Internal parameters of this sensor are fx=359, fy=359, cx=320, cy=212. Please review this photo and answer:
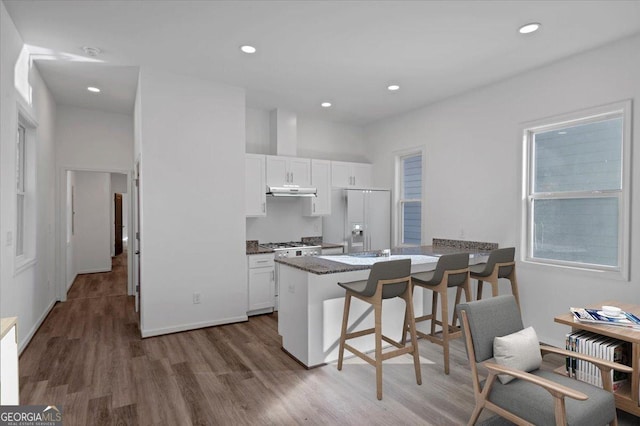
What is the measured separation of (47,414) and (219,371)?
134 centimetres

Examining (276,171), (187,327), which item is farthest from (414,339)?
(276,171)

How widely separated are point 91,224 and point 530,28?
892cm

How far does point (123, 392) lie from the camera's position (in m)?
2.79

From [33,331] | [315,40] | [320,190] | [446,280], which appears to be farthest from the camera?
[320,190]

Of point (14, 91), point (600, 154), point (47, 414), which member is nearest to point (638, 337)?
point (600, 154)

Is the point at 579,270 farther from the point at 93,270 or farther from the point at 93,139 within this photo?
the point at 93,270

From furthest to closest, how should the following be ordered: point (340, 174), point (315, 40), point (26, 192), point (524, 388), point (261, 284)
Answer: point (340, 174)
point (261, 284)
point (26, 192)
point (315, 40)
point (524, 388)

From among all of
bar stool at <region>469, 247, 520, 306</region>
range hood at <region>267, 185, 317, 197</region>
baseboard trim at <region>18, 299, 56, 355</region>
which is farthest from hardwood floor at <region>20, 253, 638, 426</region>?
range hood at <region>267, 185, 317, 197</region>

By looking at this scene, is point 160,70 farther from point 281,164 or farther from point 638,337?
point 638,337

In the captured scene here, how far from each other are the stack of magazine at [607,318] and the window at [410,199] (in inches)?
116

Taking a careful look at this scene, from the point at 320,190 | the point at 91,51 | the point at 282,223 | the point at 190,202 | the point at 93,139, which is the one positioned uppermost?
the point at 91,51

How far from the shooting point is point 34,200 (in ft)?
13.9

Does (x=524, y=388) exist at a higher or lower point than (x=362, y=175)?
lower

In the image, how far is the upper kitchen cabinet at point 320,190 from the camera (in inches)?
224
